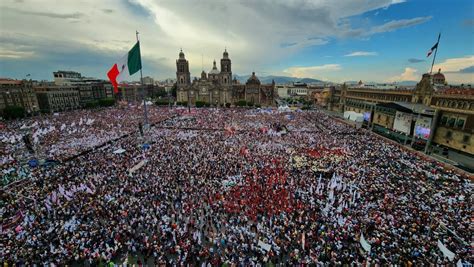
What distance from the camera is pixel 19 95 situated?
5912 centimetres

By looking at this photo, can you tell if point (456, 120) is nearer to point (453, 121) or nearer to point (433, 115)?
point (453, 121)

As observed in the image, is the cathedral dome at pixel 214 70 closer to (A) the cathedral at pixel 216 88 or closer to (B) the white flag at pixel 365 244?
(A) the cathedral at pixel 216 88

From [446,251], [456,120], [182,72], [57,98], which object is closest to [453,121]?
[456,120]

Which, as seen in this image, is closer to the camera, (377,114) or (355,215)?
(355,215)

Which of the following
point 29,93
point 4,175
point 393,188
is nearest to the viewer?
point 393,188

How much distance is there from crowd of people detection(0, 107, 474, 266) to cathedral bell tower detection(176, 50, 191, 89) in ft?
213

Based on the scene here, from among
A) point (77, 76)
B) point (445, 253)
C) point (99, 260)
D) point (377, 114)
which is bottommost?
point (99, 260)

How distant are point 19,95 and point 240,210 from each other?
259 feet

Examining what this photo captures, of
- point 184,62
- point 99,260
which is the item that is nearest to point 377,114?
point 99,260

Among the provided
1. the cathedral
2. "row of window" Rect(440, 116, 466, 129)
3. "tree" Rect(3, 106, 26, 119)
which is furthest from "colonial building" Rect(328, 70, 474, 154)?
"tree" Rect(3, 106, 26, 119)

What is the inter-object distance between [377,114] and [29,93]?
91.7 meters

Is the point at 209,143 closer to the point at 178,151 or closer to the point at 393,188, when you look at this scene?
the point at 178,151

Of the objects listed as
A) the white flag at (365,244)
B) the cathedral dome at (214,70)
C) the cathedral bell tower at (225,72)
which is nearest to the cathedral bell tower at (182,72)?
the cathedral dome at (214,70)

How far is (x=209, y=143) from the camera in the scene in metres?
28.0
